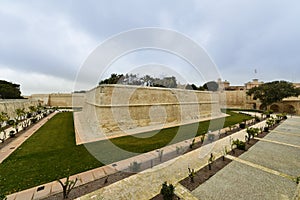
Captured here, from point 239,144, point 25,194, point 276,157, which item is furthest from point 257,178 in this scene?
point 25,194

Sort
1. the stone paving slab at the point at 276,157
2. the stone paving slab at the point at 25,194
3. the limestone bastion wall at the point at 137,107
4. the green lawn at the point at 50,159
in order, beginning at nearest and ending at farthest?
the stone paving slab at the point at 25,194, the green lawn at the point at 50,159, the stone paving slab at the point at 276,157, the limestone bastion wall at the point at 137,107

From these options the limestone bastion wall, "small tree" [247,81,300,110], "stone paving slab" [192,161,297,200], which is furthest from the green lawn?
"small tree" [247,81,300,110]

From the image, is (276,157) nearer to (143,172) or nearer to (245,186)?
(245,186)

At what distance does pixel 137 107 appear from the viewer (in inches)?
422

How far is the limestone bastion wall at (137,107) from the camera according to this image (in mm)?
9195

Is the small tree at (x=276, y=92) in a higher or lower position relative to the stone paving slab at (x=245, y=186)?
higher

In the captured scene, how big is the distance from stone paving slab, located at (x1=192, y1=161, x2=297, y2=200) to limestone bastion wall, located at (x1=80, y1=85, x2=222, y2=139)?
Result: 6.75 meters

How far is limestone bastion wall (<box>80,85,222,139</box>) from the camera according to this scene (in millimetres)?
9195

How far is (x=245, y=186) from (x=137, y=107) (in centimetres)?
805

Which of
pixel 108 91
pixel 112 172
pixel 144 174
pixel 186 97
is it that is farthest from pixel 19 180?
pixel 186 97

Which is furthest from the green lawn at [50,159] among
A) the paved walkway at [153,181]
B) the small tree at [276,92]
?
the small tree at [276,92]

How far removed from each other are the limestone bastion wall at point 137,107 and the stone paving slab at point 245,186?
675 centimetres

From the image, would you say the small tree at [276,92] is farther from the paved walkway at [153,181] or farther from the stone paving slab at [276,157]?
the paved walkway at [153,181]

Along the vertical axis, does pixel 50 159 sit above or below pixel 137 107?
below
